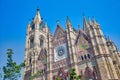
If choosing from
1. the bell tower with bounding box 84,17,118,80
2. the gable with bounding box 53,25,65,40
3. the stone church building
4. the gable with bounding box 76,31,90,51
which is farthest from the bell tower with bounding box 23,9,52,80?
the bell tower with bounding box 84,17,118,80

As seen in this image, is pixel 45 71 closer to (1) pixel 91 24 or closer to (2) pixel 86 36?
(2) pixel 86 36

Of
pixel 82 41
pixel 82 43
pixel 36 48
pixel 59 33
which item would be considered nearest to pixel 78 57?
pixel 82 43

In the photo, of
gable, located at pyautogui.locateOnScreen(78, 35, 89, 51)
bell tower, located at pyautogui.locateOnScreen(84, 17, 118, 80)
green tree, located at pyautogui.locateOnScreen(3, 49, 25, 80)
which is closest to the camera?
green tree, located at pyautogui.locateOnScreen(3, 49, 25, 80)

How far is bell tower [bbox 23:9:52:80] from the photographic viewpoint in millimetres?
34062

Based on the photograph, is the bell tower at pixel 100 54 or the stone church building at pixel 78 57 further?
the stone church building at pixel 78 57

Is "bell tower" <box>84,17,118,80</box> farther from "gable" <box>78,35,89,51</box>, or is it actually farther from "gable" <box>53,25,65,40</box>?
"gable" <box>53,25,65,40</box>

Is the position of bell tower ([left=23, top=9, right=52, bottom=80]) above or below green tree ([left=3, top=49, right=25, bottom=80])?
above

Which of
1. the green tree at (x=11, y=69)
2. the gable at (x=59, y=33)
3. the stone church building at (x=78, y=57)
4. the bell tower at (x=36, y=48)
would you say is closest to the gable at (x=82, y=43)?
the stone church building at (x=78, y=57)

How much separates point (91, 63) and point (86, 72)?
1.82 meters

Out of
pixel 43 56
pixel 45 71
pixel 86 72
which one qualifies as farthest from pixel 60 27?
pixel 86 72

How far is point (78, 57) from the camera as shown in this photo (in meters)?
29.4

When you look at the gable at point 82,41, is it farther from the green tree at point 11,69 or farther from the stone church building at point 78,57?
the green tree at point 11,69

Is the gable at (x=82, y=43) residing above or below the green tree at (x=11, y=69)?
above

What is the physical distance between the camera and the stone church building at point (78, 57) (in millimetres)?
25984
